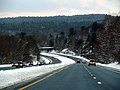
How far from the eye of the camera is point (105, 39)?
103750mm

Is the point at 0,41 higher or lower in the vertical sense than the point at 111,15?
A: lower

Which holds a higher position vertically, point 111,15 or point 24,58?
point 111,15

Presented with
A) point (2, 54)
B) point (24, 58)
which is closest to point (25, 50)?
point (24, 58)

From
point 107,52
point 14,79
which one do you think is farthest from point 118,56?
point 14,79

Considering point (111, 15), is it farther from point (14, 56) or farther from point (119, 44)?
point (14, 56)

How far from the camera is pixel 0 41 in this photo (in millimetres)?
126500

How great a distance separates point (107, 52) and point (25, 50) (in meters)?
55.2

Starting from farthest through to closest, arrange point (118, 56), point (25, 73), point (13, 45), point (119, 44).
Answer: point (13, 45) < point (119, 44) < point (118, 56) < point (25, 73)

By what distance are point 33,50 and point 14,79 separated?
152 m

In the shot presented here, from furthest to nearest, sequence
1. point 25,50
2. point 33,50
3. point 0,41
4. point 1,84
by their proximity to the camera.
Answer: point 33,50 → point 25,50 → point 0,41 → point 1,84

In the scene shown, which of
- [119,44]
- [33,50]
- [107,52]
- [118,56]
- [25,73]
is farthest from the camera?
[33,50]

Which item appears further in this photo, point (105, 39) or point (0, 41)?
point (0, 41)

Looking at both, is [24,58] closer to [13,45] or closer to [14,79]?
[13,45]

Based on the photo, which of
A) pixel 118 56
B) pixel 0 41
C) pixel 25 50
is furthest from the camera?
pixel 25 50
